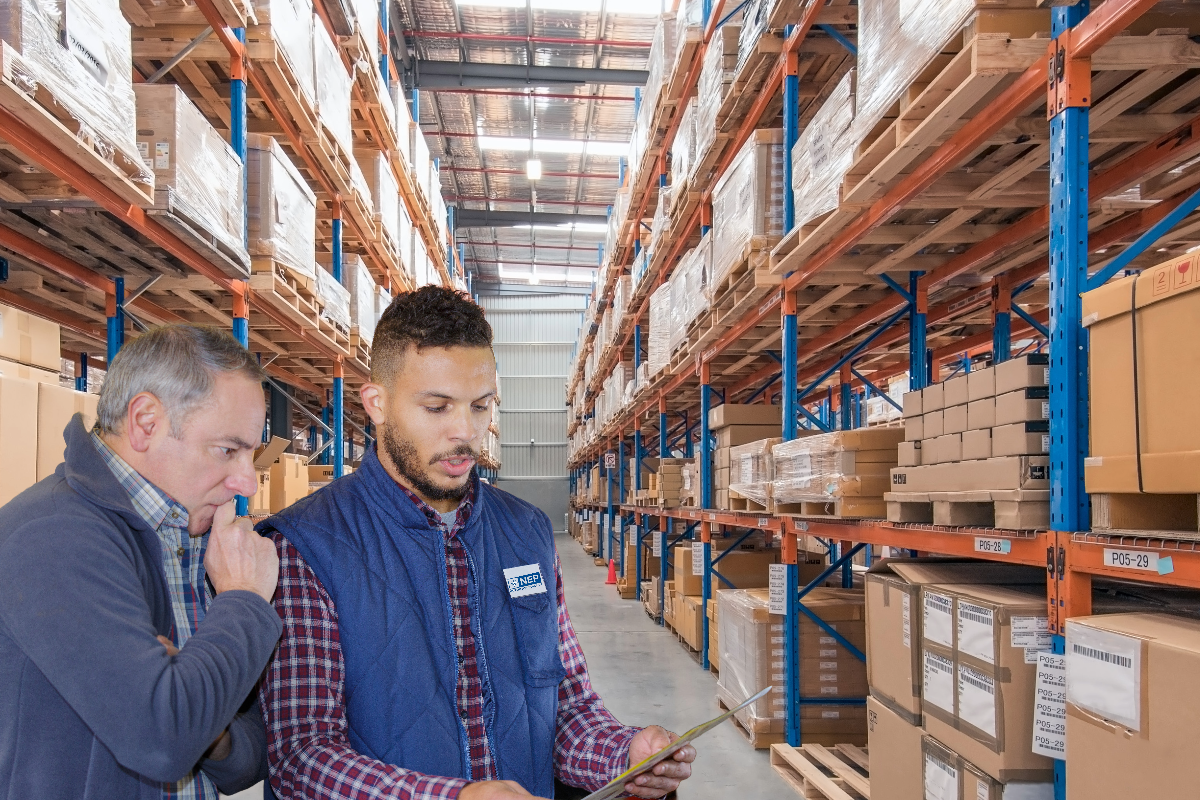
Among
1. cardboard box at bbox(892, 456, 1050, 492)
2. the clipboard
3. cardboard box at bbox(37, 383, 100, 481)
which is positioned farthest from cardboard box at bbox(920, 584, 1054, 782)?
cardboard box at bbox(37, 383, 100, 481)

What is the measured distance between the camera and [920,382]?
19.4 feet

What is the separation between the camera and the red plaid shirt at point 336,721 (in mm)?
1632

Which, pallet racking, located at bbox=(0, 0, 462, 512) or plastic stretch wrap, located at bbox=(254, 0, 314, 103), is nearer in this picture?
pallet racking, located at bbox=(0, 0, 462, 512)

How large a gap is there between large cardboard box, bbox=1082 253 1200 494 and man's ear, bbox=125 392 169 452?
7.86 feet

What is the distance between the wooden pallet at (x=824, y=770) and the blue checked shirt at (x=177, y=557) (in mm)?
3576

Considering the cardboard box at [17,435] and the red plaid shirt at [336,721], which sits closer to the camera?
the red plaid shirt at [336,721]

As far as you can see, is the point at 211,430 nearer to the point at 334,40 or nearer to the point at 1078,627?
the point at 1078,627

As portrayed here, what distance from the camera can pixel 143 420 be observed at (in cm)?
171

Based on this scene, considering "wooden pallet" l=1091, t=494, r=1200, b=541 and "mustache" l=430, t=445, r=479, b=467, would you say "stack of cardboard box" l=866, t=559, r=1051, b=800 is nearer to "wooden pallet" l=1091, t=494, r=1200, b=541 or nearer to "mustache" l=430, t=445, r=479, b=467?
"wooden pallet" l=1091, t=494, r=1200, b=541

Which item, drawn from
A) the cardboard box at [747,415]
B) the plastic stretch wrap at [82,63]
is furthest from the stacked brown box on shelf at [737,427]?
the plastic stretch wrap at [82,63]

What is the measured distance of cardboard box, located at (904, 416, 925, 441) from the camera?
3.92 meters

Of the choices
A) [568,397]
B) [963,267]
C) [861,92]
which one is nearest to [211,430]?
[861,92]

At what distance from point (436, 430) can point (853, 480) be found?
3247mm

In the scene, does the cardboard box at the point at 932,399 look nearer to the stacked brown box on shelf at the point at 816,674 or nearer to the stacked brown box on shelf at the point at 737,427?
the stacked brown box on shelf at the point at 816,674
